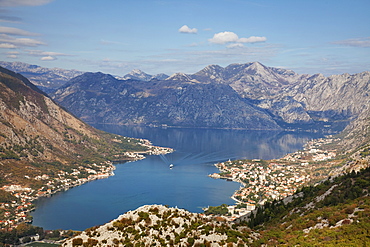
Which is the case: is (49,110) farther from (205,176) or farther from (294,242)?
(294,242)

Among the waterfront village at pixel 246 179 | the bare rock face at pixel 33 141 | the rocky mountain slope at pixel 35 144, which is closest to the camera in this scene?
the waterfront village at pixel 246 179

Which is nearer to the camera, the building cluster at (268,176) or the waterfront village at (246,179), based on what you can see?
the waterfront village at (246,179)

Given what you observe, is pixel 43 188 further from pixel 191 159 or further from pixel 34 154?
pixel 191 159

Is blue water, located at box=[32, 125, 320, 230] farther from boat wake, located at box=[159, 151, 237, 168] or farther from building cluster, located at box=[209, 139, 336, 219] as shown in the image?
boat wake, located at box=[159, 151, 237, 168]

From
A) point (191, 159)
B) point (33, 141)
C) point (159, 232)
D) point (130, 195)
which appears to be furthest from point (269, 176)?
point (159, 232)

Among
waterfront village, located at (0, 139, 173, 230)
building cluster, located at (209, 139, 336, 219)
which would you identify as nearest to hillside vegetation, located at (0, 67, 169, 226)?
waterfront village, located at (0, 139, 173, 230)

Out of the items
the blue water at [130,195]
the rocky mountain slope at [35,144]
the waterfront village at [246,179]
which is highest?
the rocky mountain slope at [35,144]

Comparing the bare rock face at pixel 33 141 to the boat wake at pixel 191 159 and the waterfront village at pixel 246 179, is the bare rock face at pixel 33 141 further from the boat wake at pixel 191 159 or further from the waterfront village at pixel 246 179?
the boat wake at pixel 191 159

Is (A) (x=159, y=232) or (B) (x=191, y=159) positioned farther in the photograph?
(B) (x=191, y=159)

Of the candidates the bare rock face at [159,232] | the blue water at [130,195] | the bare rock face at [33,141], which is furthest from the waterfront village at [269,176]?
the bare rock face at [33,141]
